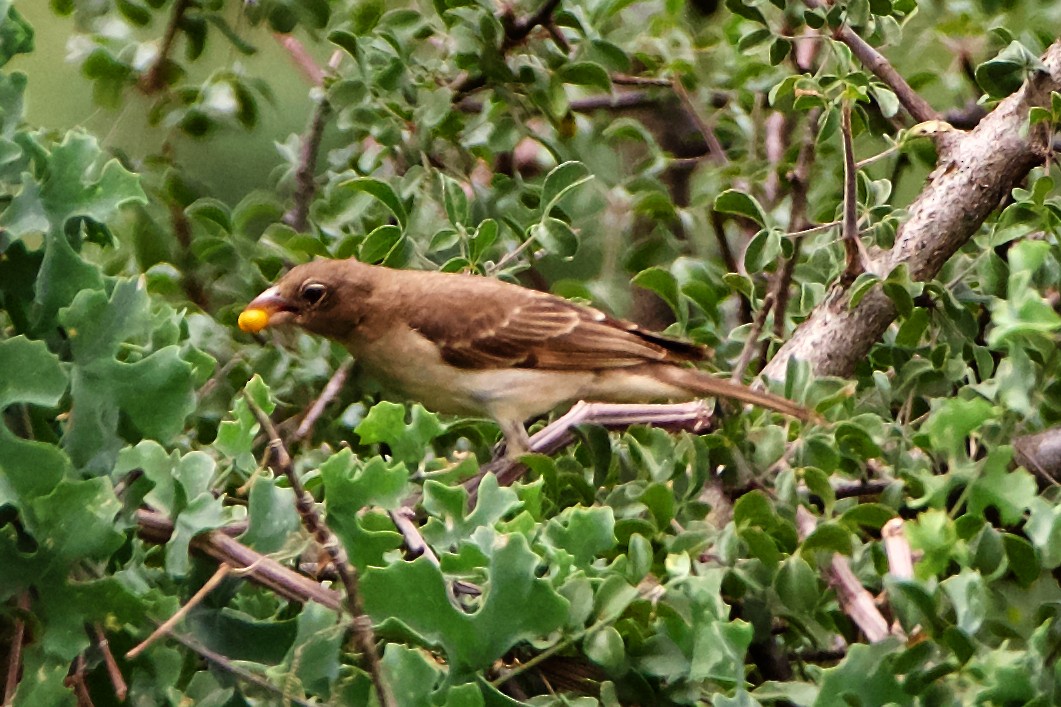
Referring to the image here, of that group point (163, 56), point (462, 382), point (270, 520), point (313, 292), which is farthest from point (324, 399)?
point (270, 520)

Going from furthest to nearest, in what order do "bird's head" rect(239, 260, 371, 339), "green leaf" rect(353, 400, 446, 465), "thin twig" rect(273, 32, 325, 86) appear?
"thin twig" rect(273, 32, 325, 86), "bird's head" rect(239, 260, 371, 339), "green leaf" rect(353, 400, 446, 465)

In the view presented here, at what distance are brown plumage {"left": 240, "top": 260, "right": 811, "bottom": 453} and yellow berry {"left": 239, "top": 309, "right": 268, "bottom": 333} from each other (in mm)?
271

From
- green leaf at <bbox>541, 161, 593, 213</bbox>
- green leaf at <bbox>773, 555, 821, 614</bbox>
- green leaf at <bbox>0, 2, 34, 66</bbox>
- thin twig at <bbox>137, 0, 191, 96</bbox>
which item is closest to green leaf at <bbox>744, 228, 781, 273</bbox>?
green leaf at <bbox>541, 161, 593, 213</bbox>

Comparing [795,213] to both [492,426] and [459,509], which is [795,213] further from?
[459,509]

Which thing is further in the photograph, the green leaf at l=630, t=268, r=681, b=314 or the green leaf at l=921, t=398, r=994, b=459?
the green leaf at l=630, t=268, r=681, b=314

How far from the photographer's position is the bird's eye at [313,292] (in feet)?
9.91

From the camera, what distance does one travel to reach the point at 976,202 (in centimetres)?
240

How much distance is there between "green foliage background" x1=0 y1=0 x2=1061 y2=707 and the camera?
1.38 meters

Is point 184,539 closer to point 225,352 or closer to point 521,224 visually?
point 225,352

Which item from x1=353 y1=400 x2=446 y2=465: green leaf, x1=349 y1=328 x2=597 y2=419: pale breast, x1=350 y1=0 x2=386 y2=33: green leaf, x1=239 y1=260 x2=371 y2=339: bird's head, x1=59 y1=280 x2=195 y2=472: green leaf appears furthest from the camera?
x1=349 y1=328 x2=597 y2=419: pale breast

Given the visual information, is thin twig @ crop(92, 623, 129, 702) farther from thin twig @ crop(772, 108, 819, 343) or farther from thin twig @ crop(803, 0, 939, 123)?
thin twig @ crop(803, 0, 939, 123)

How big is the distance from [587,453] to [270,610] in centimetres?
88

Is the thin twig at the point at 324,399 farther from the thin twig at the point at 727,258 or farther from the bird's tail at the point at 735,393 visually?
the thin twig at the point at 727,258

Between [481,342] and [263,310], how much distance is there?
0.74 m
